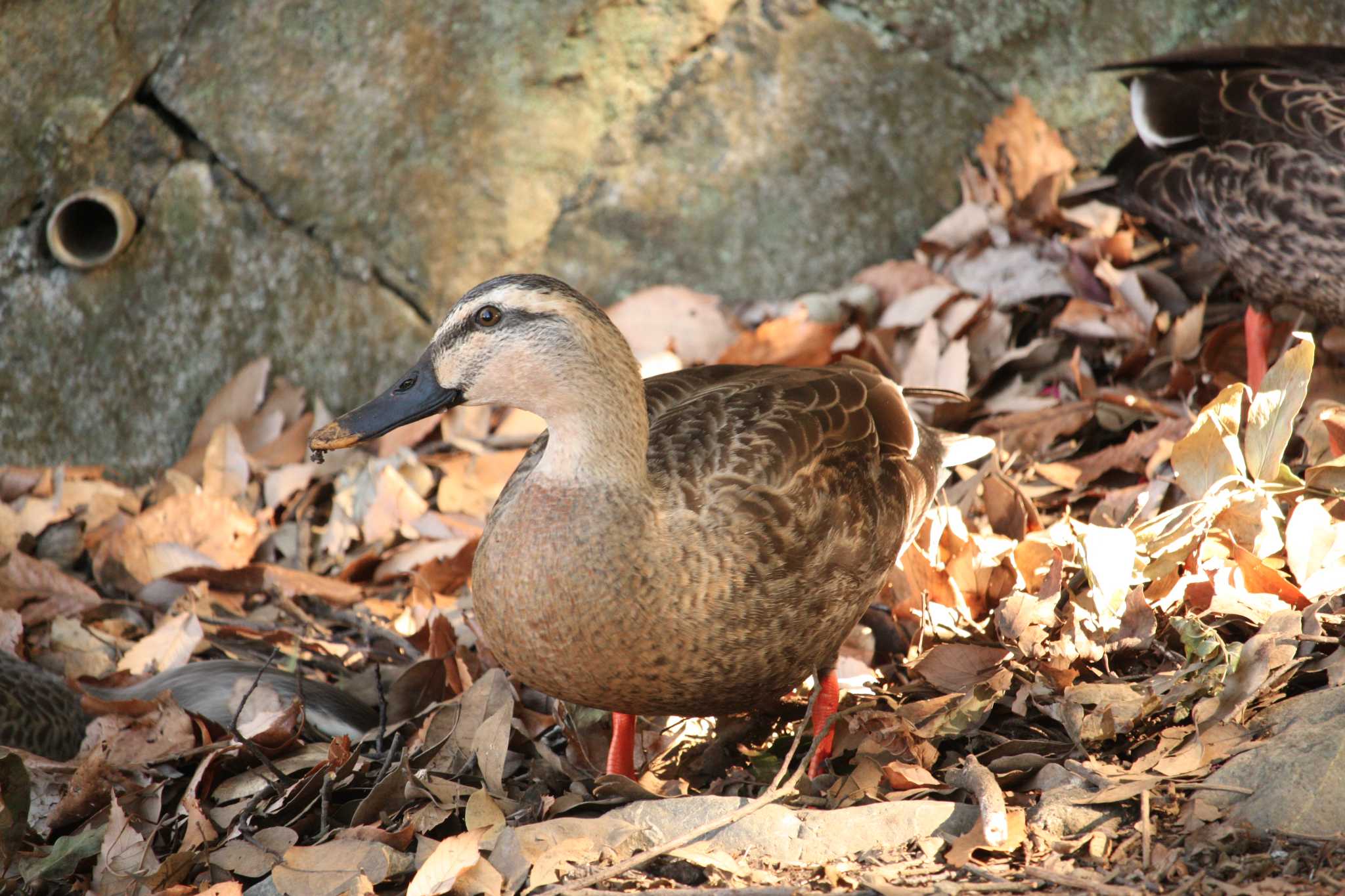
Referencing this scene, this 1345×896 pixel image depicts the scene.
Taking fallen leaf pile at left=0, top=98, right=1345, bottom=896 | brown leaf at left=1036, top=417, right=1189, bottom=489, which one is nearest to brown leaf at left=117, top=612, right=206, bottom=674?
fallen leaf pile at left=0, top=98, right=1345, bottom=896

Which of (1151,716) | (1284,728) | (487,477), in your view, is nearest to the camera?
(1284,728)

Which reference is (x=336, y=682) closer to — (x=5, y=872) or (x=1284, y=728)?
(x=5, y=872)

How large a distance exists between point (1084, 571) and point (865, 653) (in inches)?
24.1

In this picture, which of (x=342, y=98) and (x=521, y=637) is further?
(x=342, y=98)

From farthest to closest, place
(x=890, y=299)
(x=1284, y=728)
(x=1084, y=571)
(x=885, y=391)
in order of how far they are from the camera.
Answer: (x=890, y=299)
(x=885, y=391)
(x=1084, y=571)
(x=1284, y=728)

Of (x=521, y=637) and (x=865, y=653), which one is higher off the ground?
(x=521, y=637)

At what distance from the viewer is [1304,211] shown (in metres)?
3.78

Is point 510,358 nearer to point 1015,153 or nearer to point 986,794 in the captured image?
point 986,794

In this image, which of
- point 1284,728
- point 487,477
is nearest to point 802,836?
point 1284,728

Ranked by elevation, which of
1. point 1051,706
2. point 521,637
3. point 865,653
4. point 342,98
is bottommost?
point 865,653

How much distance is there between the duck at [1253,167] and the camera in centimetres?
377

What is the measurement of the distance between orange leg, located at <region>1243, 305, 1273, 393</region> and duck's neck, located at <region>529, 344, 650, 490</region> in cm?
206

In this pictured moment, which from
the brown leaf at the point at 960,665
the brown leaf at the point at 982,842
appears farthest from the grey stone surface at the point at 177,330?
the brown leaf at the point at 982,842

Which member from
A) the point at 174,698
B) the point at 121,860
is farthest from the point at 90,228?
the point at 121,860
